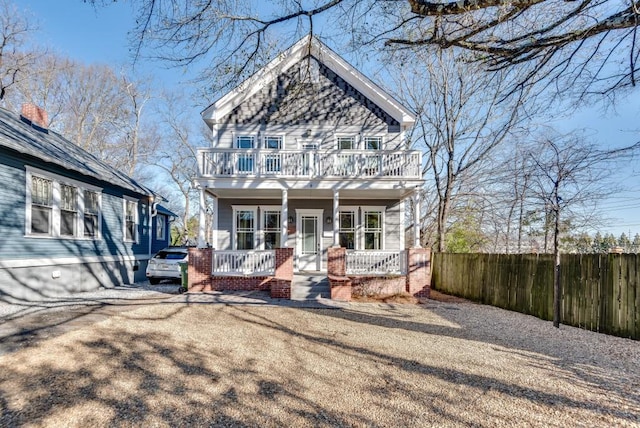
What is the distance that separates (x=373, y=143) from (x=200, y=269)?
7620mm

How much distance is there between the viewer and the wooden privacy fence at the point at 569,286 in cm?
557

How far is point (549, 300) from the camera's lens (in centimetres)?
703

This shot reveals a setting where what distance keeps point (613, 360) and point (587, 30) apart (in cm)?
495

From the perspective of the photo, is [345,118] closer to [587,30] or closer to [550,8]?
[550,8]

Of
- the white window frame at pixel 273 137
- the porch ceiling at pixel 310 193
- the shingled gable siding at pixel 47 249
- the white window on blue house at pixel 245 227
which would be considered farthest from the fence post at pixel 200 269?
the white window frame at pixel 273 137

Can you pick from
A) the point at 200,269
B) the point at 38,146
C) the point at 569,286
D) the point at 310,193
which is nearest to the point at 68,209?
the point at 38,146

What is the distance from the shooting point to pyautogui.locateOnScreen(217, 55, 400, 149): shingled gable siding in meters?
12.0

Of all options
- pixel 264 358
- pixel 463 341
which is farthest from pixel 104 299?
pixel 463 341

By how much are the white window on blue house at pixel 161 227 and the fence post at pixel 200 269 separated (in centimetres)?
713

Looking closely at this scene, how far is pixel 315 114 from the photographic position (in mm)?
12180

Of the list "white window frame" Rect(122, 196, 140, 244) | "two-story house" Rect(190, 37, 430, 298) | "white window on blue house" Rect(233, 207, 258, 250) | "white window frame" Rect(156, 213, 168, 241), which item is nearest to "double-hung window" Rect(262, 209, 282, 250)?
"two-story house" Rect(190, 37, 430, 298)

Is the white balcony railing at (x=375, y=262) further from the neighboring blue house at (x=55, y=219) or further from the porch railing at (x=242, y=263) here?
the neighboring blue house at (x=55, y=219)

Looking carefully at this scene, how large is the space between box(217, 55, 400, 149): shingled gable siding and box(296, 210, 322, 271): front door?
8.78 feet

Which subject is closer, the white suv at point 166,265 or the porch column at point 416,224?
the porch column at point 416,224
